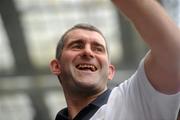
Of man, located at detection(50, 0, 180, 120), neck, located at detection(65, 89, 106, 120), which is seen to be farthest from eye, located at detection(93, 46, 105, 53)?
neck, located at detection(65, 89, 106, 120)

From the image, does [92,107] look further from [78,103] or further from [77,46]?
[77,46]

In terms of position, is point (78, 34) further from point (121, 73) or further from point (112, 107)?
point (121, 73)

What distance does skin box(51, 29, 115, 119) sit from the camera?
161 cm

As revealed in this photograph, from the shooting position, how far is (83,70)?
1626 millimetres

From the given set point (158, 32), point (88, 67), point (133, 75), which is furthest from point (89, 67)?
point (158, 32)

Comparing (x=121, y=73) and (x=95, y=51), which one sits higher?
(x=95, y=51)

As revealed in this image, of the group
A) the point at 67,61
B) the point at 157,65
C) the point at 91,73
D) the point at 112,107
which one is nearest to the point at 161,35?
the point at 157,65

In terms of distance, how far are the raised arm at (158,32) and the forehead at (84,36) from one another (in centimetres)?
60

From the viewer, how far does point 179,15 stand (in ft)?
12.3

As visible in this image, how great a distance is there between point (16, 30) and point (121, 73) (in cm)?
131

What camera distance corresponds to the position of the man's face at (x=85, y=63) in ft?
5.30

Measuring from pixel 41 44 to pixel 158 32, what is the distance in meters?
4.69

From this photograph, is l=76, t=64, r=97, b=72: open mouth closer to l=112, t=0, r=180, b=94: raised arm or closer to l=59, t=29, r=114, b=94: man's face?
l=59, t=29, r=114, b=94: man's face

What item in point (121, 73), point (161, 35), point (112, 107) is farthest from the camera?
point (121, 73)
